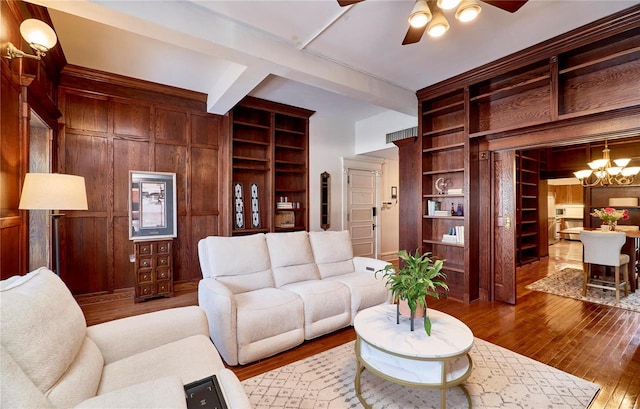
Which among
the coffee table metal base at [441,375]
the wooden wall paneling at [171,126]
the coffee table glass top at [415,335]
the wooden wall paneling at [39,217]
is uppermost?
the wooden wall paneling at [171,126]

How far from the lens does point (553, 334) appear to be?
2.79 m

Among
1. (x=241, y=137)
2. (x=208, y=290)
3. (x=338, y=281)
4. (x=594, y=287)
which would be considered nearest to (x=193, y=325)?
(x=208, y=290)

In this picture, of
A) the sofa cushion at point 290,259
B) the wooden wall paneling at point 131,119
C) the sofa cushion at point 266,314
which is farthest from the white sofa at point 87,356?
the wooden wall paneling at point 131,119

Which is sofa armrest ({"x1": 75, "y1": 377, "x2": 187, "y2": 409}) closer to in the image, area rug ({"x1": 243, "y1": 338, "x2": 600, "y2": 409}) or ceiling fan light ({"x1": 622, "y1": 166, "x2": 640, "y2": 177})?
area rug ({"x1": 243, "y1": 338, "x2": 600, "y2": 409})

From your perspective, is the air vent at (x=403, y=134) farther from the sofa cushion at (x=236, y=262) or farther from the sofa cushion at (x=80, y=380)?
the sofa cushion at (x=80, y=380)

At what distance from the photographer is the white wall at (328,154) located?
5.45 metres

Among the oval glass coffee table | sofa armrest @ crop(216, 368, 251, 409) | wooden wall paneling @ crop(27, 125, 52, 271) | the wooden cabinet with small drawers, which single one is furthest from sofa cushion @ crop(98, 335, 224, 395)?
the wooden cabinet with small drawers

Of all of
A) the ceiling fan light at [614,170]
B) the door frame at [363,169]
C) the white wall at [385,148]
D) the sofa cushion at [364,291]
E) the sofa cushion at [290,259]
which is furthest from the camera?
the door frame at [363,169]

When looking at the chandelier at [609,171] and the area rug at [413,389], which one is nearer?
the area rug at [413,389]

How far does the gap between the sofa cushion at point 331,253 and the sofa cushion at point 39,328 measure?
7.64 ft

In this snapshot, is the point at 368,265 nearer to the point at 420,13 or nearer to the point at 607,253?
the point at 420,13

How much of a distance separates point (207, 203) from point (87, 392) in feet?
11.8

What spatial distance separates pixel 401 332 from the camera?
1.84m

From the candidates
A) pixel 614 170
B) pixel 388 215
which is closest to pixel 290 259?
pixel 388 215
